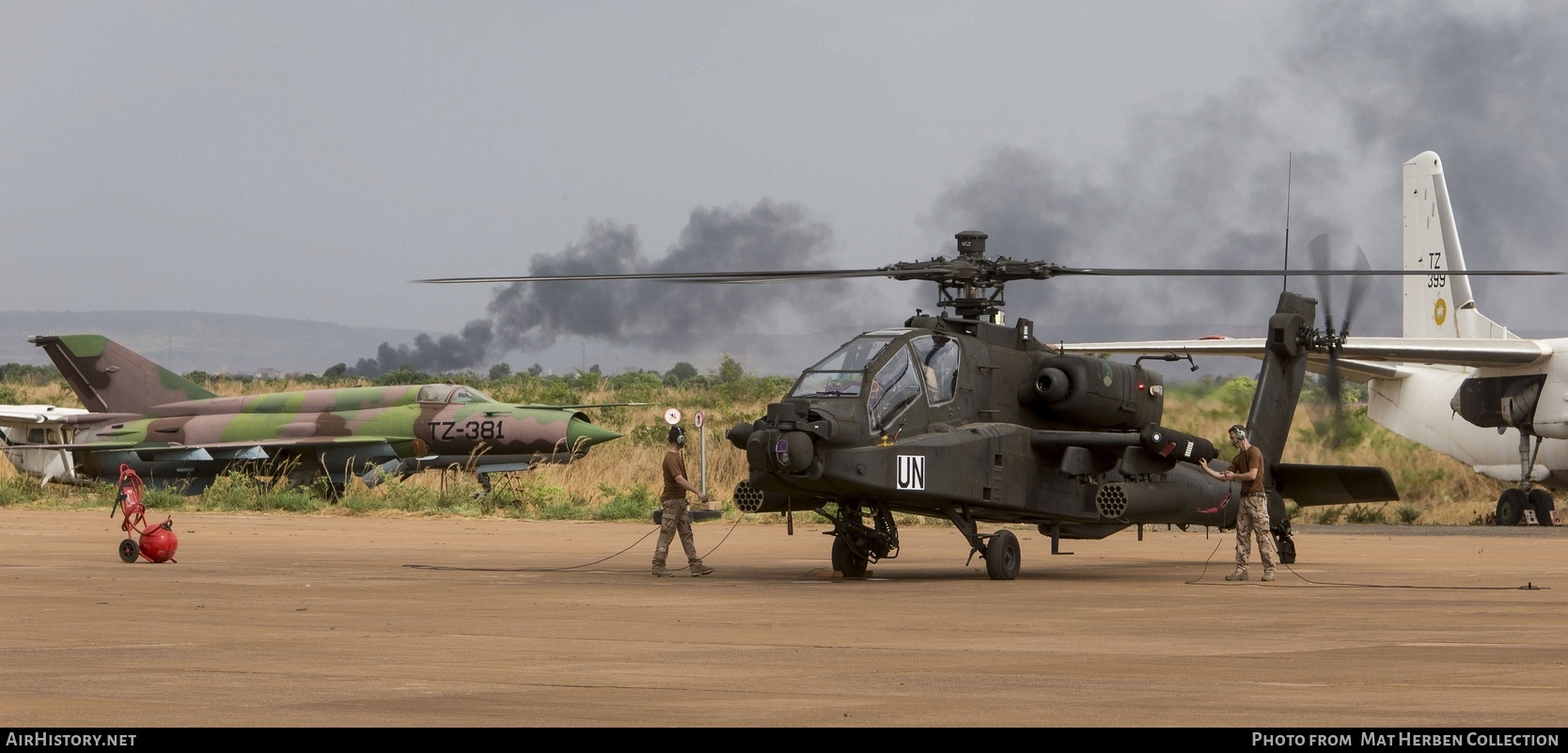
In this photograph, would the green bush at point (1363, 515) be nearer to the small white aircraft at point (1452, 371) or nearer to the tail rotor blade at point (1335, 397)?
the small white aircraft at point (1452, 371)

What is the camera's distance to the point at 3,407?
46.1 meters

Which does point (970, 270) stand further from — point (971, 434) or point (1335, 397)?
point (1335, 397)

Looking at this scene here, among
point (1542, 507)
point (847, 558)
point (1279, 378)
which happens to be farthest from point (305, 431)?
point (1542, 507)

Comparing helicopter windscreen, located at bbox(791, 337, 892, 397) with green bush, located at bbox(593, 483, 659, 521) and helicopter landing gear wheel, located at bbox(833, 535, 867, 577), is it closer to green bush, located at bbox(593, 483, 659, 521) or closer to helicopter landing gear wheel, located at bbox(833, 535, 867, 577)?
helicopter landing gear wheel, located at bbox(833, 535, 867, 577)

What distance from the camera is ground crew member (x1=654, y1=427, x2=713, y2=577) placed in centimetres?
1942

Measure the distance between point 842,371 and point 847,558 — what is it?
2.30m

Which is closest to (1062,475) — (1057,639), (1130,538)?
(1057,639)

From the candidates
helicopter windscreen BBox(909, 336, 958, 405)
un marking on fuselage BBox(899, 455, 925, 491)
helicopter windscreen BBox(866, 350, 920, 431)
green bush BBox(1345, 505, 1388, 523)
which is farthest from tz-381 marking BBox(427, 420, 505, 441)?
un marking on fuselage BBox(899, 455, 925, 491)

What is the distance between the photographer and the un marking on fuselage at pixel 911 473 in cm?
1802

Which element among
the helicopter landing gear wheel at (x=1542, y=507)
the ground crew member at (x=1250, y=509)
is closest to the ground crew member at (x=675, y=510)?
the ground crew member at (x=1250, y=509)

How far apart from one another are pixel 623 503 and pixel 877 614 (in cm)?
2206

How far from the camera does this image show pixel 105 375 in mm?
43438

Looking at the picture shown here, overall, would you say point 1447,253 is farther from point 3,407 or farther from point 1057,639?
point 3,407

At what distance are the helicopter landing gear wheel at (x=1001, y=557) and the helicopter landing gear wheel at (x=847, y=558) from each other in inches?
54.6
